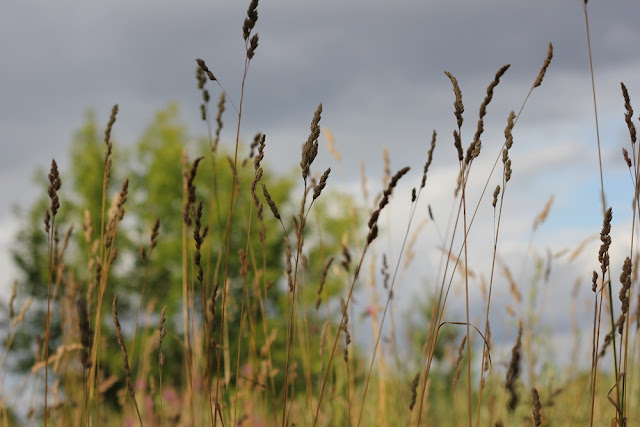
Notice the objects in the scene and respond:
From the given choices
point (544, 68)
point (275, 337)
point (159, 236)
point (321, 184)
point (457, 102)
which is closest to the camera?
point (321, 184)

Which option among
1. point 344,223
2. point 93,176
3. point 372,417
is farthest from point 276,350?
point 372,417

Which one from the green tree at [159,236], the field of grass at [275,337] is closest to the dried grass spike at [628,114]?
the field of grass at [275,337]

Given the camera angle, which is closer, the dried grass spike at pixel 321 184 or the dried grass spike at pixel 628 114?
the dried grass spike at pixel 321 184

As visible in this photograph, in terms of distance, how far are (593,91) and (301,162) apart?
85 cm

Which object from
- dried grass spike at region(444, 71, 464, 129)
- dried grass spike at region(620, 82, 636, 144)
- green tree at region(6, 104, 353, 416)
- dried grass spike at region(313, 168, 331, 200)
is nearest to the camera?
dried grass spike at region(313, 168, 331, 200)

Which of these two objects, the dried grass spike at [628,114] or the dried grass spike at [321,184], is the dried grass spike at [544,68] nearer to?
the dried grass spike at [628,114]

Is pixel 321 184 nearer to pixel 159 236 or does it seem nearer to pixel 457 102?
pixel 457 102

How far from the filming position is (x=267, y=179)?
20.5 meters

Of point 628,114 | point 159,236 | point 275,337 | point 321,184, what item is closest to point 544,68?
point 628,114

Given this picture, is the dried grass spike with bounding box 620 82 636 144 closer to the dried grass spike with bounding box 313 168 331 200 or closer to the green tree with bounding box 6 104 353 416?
the dried grass spike with bounding box 313 168 331 200

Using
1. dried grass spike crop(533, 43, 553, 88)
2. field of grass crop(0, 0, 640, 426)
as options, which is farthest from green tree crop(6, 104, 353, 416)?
dried grass spike crop(533, 43, 553, 88)

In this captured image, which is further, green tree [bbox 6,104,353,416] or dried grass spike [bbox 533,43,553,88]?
green tree [bbox 6,104,353,416]

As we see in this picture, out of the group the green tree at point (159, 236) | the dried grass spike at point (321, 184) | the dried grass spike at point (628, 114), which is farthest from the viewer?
the green tree at point (159, 236)

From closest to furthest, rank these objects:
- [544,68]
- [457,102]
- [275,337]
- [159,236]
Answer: [457,102]
[544,68]
[275,337]
[159,236]
